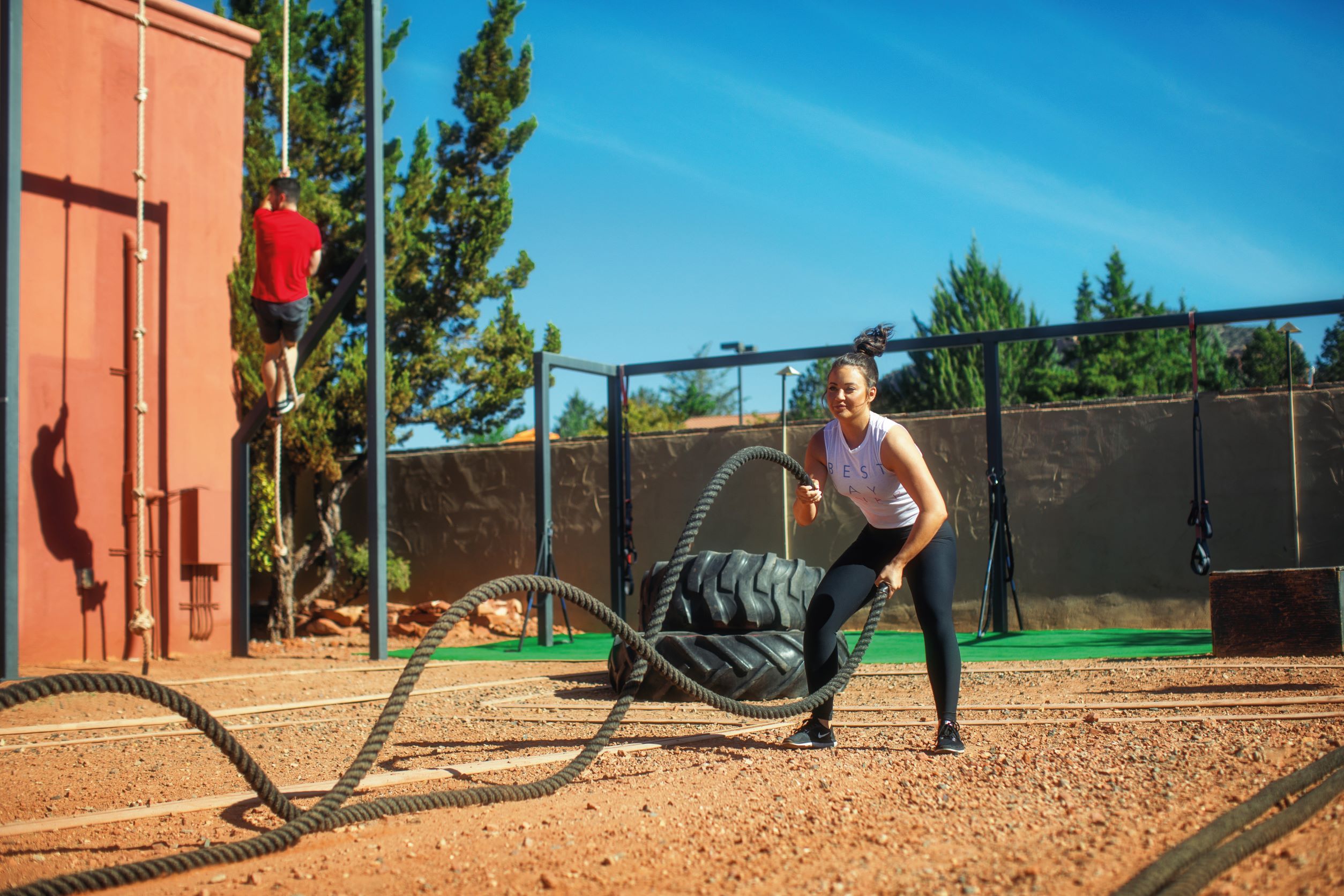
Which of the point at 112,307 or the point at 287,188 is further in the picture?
the point at 112,307

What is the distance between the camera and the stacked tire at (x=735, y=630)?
17.0ft

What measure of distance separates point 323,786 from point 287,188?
5030 millimetres

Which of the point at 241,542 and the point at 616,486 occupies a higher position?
the point at 616,486

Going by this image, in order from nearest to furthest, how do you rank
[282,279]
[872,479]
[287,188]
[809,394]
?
[872,479] < [287,188] < [282,279] < [809,394]

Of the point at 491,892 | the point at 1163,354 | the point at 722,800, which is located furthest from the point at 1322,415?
the point at 1163,354

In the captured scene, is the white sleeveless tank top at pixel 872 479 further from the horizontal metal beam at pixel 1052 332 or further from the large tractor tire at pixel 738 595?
the horizontal metal beam at pixel 1052 332

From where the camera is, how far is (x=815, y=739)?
13.3ft

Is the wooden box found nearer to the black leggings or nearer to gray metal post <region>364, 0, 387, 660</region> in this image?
the black leggings

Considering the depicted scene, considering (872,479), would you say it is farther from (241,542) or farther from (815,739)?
(241,542)

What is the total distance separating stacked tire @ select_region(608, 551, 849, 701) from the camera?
519 centimetres

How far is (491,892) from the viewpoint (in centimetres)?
237

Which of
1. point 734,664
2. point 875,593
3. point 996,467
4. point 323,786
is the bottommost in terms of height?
point 323,786

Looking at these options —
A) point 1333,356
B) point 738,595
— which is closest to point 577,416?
point 1333,356

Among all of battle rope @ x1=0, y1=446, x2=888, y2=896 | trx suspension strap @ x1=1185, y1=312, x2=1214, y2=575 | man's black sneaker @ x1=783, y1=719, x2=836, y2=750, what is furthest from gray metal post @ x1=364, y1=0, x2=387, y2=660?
trx suspension strap @ x1=1185, y1=312, x2=1214, y2=575
